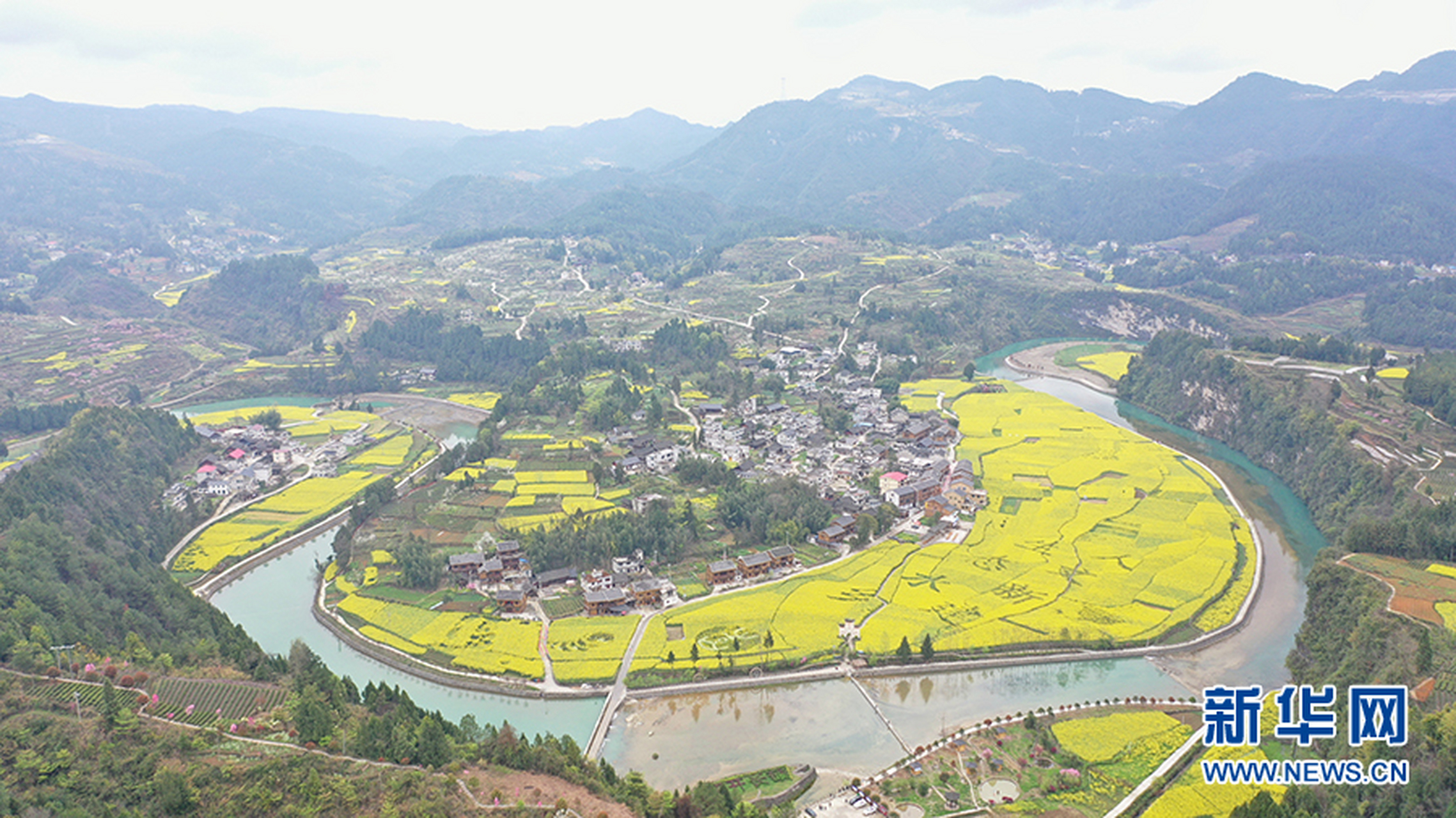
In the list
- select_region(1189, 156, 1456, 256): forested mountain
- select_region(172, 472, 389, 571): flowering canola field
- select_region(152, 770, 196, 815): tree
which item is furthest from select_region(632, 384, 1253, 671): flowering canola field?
select_region(1189, 156, 1456, 256): forested mountain

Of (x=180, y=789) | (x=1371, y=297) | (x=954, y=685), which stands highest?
(x=1371, y=297)

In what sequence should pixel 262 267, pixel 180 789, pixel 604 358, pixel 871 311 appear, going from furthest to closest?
pixel 262 267 → pixel 871 311 → pixel 604 358 → pixel 180 789

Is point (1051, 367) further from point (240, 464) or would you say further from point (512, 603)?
point (240, 464)

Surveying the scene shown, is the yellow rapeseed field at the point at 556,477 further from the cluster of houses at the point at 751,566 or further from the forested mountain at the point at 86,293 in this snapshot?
the forested mountain at the point at 86,293

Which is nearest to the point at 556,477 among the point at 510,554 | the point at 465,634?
the point at 510,554

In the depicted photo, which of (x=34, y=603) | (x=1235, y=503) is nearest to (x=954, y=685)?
(x=1235, y=503)

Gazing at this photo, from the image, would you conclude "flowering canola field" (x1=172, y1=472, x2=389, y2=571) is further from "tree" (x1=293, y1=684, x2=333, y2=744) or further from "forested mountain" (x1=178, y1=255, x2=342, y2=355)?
"forested mountain" (x1=178, y1=255, x2=342, y2=355)

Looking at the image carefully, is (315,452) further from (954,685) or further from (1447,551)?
(1447,551)
